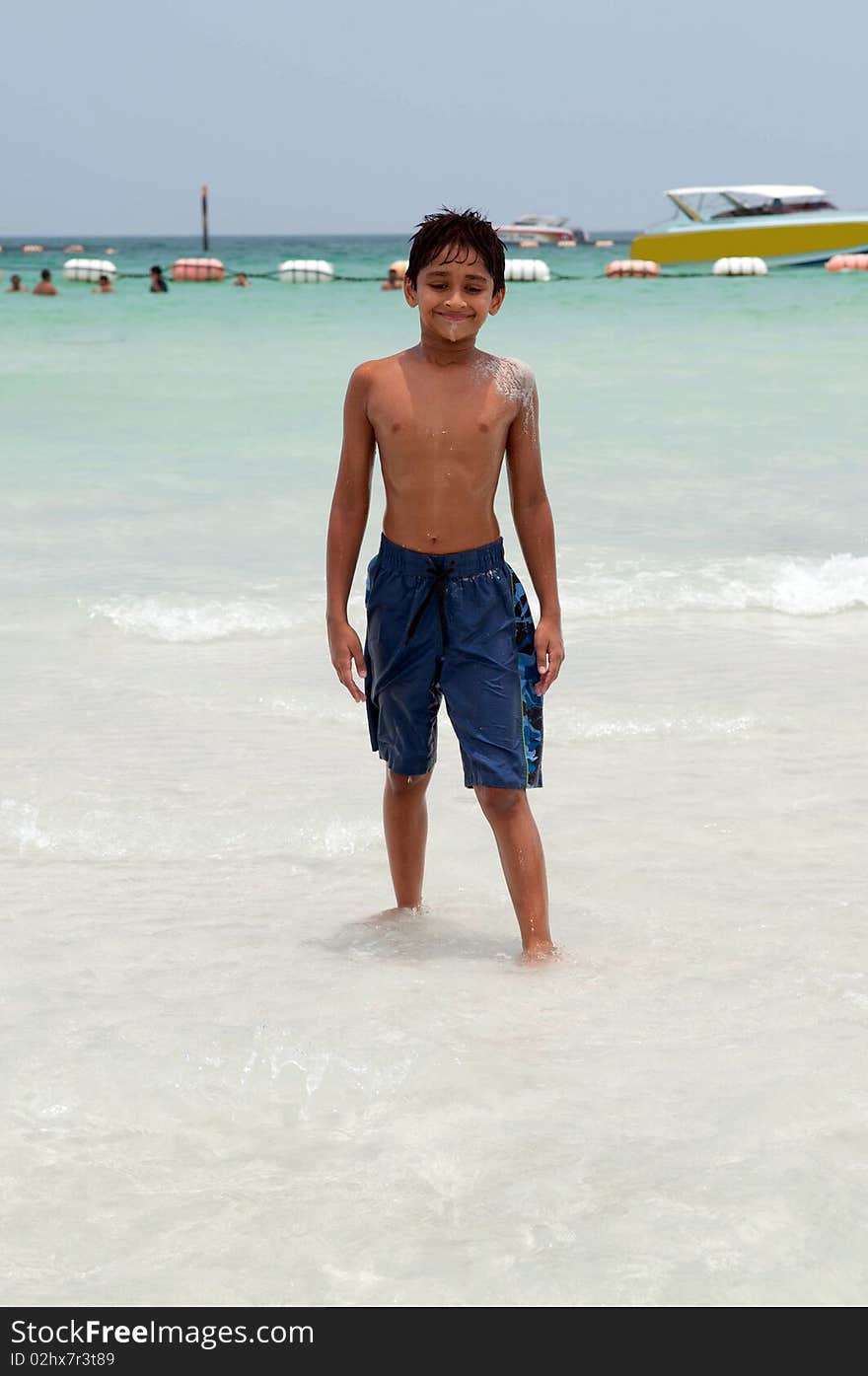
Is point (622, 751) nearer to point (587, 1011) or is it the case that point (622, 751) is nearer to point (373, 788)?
point (373, 788)

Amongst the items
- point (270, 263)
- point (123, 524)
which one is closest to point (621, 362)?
point (123, 524)

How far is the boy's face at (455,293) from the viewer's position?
3262 mm

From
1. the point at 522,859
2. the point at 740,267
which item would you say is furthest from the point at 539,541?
the point at 740,267

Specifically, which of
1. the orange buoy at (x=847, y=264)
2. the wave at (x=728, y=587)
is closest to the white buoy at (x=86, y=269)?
the orange buoy at (x=847, y=264)

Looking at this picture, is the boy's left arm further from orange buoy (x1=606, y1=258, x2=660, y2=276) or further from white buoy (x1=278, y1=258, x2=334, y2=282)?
orange buoy (x1=606, y1=258, x2=660, y2=276)

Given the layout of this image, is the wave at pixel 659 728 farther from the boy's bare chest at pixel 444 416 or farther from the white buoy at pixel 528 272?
the white buoy at pixel 528 272

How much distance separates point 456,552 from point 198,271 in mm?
51448

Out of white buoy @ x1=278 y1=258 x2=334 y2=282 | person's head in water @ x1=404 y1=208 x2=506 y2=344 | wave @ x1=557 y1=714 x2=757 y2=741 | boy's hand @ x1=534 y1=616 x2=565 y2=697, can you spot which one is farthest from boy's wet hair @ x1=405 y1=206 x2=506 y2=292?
white buoy @ x1=278 y1=258 x2=334 y2=282

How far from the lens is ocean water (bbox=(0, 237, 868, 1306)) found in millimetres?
2436

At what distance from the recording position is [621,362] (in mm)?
21438

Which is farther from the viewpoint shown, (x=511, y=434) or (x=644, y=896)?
(x=644, y=896)

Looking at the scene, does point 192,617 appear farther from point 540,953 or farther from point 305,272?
point 305,272

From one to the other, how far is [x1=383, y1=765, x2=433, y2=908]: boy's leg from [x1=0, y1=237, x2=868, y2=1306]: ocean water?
0.10 m

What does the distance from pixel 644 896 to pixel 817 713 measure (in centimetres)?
198
